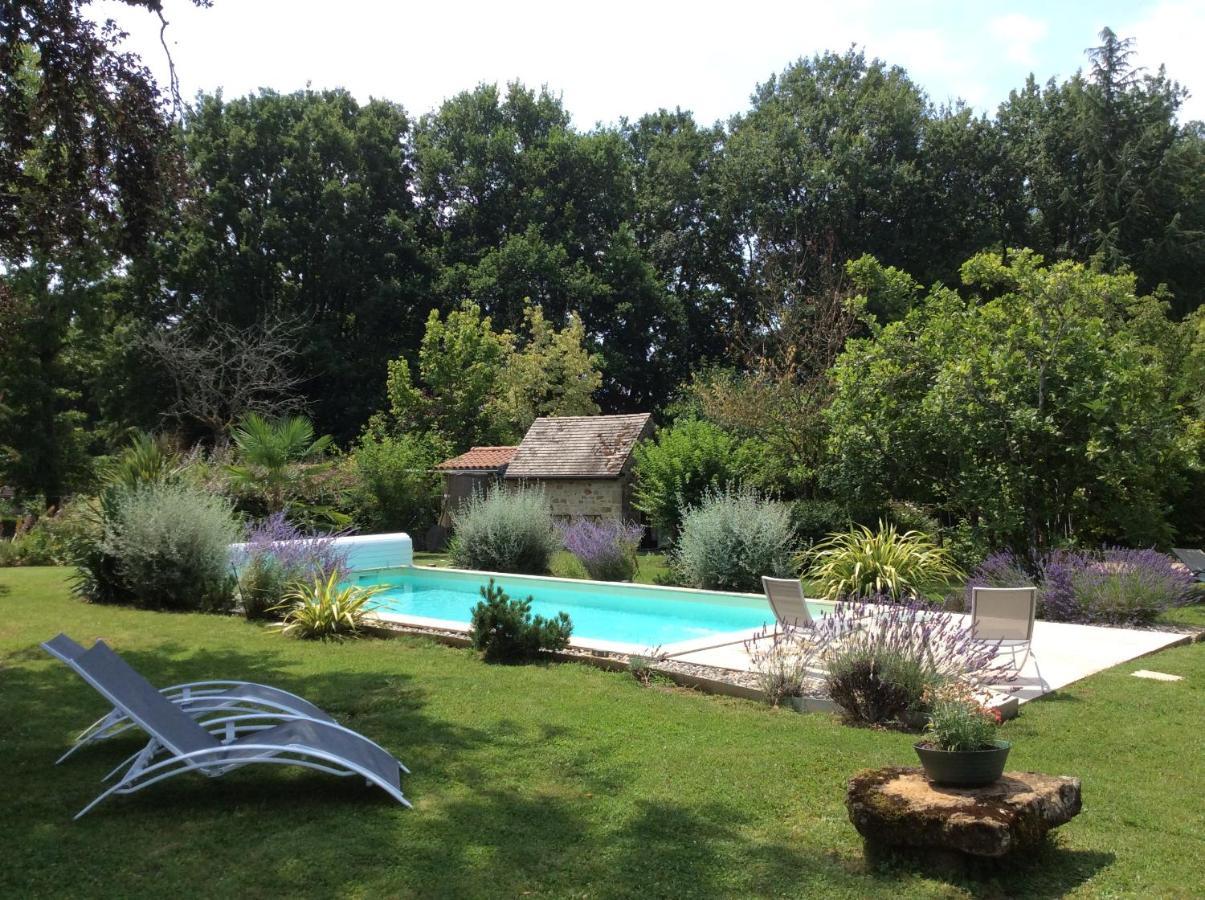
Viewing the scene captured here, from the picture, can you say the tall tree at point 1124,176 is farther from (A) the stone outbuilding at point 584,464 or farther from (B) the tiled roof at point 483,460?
(B) the tiled roof at point 483,460

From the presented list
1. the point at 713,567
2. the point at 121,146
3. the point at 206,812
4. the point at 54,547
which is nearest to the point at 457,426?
the point at 54,547

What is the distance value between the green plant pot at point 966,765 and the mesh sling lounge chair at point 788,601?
4.25 meters

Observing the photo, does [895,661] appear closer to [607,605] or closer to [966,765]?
[966,765]

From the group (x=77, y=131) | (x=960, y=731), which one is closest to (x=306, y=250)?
(x=77, y=131)

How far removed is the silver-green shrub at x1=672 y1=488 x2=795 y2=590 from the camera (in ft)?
48.8

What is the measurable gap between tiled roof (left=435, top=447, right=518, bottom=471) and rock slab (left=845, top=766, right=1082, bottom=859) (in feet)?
67.4

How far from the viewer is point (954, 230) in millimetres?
34219

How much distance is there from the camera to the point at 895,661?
6.64 metres

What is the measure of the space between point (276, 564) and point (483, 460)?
12679mm

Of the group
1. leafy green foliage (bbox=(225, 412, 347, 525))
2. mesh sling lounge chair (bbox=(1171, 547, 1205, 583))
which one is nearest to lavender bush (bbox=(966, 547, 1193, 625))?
mesh sling lounge chair (bbox=(1171, 547, 1205, 583))

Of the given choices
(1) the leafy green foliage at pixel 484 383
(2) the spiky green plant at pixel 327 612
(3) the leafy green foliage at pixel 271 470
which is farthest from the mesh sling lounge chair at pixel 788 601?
(1) the leafy green foliage at pixel 484 383

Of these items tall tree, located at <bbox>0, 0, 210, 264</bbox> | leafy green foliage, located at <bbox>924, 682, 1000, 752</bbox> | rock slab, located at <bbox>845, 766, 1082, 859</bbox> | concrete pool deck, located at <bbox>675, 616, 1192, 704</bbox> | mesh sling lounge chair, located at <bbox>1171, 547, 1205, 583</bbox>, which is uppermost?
tall tree, located at <bbox>0, 0, 210, 264</bbox>

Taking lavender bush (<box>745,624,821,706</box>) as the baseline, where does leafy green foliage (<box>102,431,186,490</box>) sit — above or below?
above

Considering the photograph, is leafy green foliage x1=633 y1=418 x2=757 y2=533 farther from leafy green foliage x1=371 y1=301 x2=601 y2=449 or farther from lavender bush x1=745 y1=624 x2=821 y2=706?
leafy green foliage x1=371 y1=301 x2=601 y2=449
